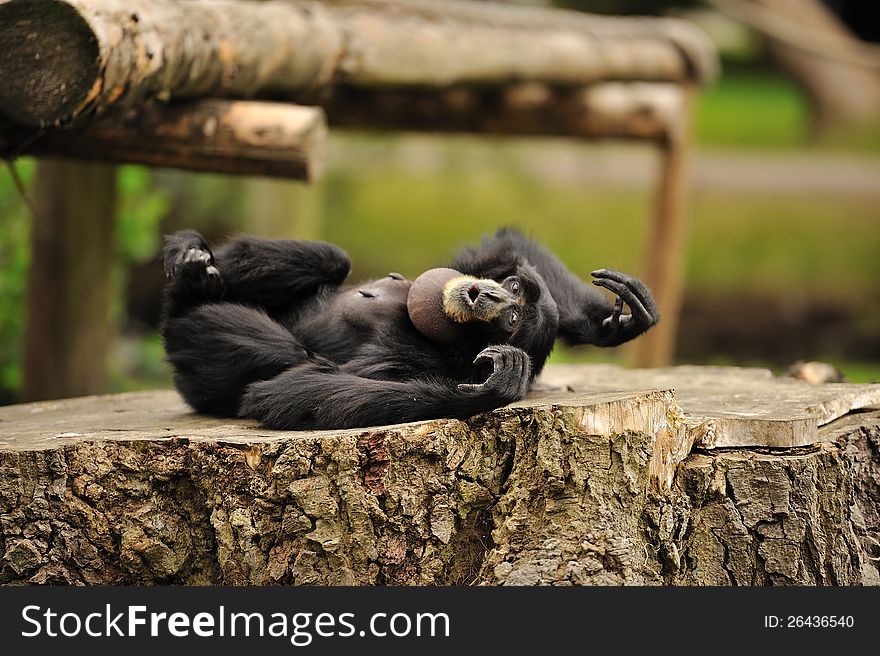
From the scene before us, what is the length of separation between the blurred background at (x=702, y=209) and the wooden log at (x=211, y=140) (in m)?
7.17

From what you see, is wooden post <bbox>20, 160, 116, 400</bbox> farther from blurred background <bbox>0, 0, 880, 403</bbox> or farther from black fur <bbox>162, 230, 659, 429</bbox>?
blurred background <bbox>0, 0, 880, 403</bbox>

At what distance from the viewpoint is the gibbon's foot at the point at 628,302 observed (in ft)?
14.2

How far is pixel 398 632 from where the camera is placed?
3.46 metres

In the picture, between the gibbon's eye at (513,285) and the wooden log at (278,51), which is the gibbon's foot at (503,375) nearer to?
the gibbon's eye at (513,285)

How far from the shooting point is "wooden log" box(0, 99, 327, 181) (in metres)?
4.77

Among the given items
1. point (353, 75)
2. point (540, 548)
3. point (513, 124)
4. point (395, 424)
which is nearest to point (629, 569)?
point (540, 548)

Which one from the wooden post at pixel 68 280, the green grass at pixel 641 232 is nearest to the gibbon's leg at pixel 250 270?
the wooden post at pixel 68 280

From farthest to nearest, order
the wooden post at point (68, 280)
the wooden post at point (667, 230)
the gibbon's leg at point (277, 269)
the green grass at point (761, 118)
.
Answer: the green grass at point (761, 118)
the wooden post at point (667, 230)
the wooden post at point (68, 280)
the gibbon's leg at point (277, 269)

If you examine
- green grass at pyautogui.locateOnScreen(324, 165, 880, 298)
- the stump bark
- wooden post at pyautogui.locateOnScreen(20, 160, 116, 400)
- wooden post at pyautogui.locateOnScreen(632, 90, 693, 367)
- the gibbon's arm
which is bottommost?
the stump bark

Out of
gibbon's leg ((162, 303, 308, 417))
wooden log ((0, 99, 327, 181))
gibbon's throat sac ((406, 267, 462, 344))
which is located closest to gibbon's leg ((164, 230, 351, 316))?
gibbon's leg ((162, 303, 308, 417))

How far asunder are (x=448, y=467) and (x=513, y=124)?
5.13 meters

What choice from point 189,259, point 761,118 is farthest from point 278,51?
point 761,118

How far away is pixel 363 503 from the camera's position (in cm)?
362

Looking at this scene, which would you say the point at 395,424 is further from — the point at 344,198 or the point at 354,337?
the point at 344,198
